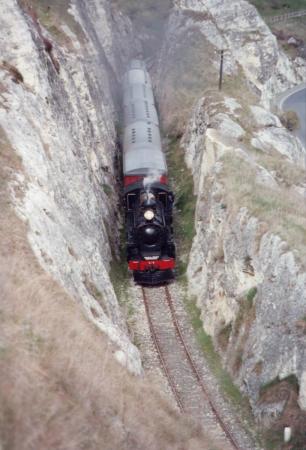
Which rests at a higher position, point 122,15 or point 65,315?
point 122,15

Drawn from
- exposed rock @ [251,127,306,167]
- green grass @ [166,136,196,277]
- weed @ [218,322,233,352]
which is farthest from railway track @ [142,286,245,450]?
exposed rock @ [251,127,306,167]

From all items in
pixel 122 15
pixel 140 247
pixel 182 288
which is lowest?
pixel 182 288

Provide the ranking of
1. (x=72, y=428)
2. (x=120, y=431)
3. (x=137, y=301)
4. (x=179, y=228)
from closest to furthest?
1. (x=72, y=428)
2. (x=120, y=431)
3. (x=137, y=301)
4. (x=179, y=228)

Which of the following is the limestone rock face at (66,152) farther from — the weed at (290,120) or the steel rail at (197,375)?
the weed at (290,120)

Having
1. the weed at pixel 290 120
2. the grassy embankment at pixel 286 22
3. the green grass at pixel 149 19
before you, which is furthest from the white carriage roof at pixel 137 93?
the grassy embankment at pixel 286 22

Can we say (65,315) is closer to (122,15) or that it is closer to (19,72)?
(19,72)

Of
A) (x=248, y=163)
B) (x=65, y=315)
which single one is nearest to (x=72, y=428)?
(x=65, y=315)

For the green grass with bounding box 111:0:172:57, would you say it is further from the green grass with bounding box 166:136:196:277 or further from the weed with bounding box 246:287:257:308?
the weed with bounding box 246:287:257:308
